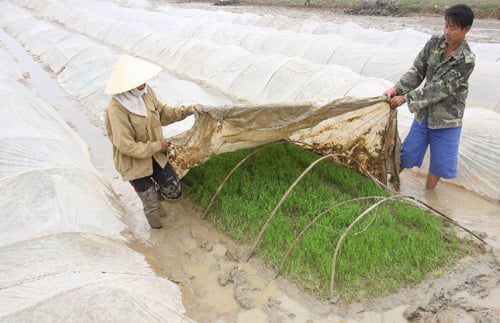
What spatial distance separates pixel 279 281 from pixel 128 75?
1.74 meters

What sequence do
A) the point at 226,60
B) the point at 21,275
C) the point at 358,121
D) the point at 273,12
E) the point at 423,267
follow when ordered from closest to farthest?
the point at 21,275, the point at 423,267, the point at 358,121, the point at 226,60, the point at 273,12

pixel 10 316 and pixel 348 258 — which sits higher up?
pixel 10 316

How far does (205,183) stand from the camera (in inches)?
142

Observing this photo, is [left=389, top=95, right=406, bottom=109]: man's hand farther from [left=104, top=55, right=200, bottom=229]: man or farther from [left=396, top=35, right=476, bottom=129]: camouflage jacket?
[left=104, top=55, right=200, bottom=229]: man

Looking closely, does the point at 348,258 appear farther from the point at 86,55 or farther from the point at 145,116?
the point at 86,55

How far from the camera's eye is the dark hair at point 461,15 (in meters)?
2.58

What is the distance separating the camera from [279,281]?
2.68 m

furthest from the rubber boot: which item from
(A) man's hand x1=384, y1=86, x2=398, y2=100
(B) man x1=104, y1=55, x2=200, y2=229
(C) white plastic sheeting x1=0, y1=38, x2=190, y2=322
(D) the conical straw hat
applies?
(A) man's hand x1=384, y1=86, x2=398, y2=100

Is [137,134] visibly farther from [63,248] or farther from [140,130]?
[63,248]

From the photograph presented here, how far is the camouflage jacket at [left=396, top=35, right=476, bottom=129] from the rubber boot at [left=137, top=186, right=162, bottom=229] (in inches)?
85.0

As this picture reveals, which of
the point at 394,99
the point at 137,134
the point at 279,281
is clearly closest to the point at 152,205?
the point at 137,134

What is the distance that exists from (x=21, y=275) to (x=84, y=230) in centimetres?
58

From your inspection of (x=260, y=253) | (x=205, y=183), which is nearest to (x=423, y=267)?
(x=260, y=253)

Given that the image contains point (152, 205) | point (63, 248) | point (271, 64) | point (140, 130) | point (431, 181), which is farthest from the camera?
point (271, 64)
